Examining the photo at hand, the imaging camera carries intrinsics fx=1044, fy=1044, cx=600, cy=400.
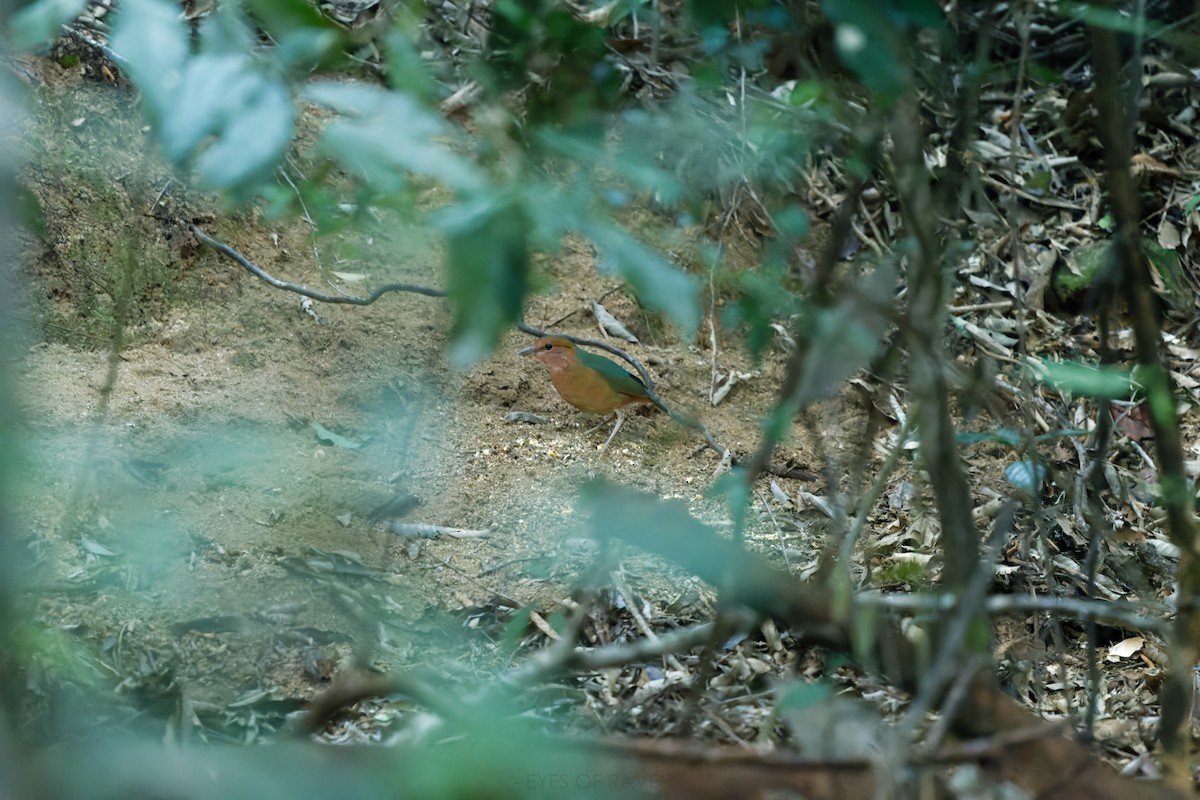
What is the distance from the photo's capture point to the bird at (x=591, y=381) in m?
3.85

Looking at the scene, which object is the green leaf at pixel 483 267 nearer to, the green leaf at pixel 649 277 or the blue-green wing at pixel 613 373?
the green leaf at pixel 649 277

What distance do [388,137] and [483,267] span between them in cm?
17

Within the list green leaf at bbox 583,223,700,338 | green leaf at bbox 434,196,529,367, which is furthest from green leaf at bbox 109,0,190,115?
green leaf at bbox 583,223,700,338

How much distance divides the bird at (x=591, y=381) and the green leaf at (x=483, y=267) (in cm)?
280

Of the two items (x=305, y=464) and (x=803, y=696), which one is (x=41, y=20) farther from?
(x=305, y=464)

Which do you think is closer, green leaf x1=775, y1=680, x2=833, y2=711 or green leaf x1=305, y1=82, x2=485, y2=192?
green leaf x1=305, y1=82, x2=485, y2=192

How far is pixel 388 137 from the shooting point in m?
1.03

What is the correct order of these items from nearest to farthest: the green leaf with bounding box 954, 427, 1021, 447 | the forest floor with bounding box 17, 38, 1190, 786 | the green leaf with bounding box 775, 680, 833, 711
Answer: the green leaf with bounding box 775, 680, 833, 711 → the green leaf with bounding box 954, 427, 1021, 447 → the forest floor with bounding box 17, 38, 1190, 786

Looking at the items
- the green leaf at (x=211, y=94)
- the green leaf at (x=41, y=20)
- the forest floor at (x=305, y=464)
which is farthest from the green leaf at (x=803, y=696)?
the green leaf at (x=41, y=20)

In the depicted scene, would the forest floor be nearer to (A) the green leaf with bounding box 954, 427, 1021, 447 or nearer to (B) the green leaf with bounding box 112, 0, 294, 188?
(A) the green leaf with bounding box 954, 427, 1021, 447

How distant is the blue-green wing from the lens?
3.83 m

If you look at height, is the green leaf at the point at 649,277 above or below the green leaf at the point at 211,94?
below

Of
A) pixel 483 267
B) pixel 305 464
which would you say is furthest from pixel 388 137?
pixel 305 464

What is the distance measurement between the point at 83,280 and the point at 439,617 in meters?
1.95
